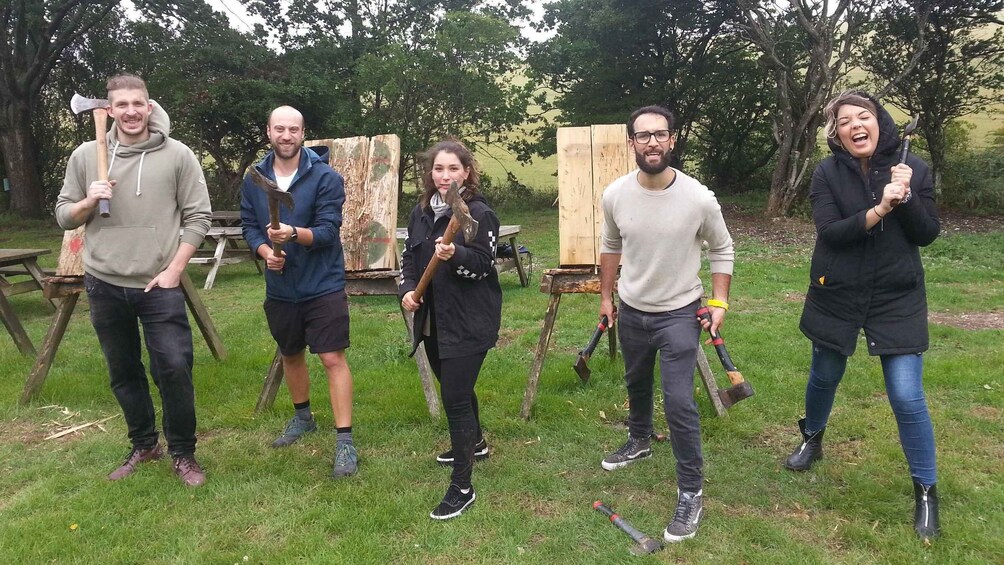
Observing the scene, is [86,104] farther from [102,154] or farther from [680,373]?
[680,373]

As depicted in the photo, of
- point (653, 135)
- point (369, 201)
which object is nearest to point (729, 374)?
point (653, 135)

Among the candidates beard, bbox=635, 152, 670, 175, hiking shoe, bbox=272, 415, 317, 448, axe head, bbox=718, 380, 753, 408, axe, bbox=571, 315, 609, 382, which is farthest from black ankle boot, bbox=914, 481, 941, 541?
hiking shoe, bbox=272, 415, 317, 448

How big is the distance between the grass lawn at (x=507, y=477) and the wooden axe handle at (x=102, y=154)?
151 centimetres

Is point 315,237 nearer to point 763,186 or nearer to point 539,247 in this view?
point 539,247

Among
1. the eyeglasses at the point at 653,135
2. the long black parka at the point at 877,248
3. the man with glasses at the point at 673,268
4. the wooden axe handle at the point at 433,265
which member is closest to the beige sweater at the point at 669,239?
the man with glasses at the point at 673,268

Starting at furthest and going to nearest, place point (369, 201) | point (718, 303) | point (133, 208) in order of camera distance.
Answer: point (369, 201) → point (133, 208) → point (718, 303)

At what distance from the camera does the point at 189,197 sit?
3535mm

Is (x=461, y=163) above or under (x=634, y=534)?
above

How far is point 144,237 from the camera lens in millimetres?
3414

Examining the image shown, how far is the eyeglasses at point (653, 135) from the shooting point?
9.60ft

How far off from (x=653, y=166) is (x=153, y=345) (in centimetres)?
275

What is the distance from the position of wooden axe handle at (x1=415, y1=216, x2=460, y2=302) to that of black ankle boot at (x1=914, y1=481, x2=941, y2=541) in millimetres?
2421

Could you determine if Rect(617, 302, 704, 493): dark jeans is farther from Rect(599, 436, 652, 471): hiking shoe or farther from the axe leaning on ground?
the axe leaning on ground

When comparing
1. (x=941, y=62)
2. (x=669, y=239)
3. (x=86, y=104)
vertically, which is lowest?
(x=669, y=239)
